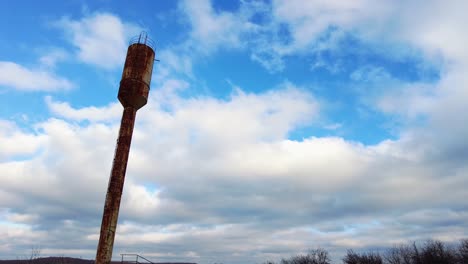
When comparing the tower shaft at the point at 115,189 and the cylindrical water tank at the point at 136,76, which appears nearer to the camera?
the tower shaft at the point at 115,189

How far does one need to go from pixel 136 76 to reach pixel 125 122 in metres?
2.78

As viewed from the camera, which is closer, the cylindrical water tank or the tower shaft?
the tower shaft

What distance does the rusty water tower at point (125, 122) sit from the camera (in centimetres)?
1628

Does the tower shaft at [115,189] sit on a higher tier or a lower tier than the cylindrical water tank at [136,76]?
lower

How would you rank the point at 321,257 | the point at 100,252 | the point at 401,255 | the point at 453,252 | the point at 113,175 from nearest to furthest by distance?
the point at 100,252 < the point at 113,175 < the point at 453,252 < the point at 401,255 < the point at 321,257

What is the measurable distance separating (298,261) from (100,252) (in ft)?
300

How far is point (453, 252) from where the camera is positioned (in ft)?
211

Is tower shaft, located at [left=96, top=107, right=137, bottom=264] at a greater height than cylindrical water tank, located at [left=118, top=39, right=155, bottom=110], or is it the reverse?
cylindrical water tank, located at [left=118, top=39, right=155, bottom=110]

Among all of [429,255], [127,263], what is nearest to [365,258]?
[429,255]

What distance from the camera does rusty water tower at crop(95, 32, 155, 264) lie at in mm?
16281

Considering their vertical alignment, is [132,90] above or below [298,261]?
above

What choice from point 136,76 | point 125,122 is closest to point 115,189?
point 125,122

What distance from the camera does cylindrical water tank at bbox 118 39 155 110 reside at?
1923cm

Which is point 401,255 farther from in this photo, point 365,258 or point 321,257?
point 321,257
